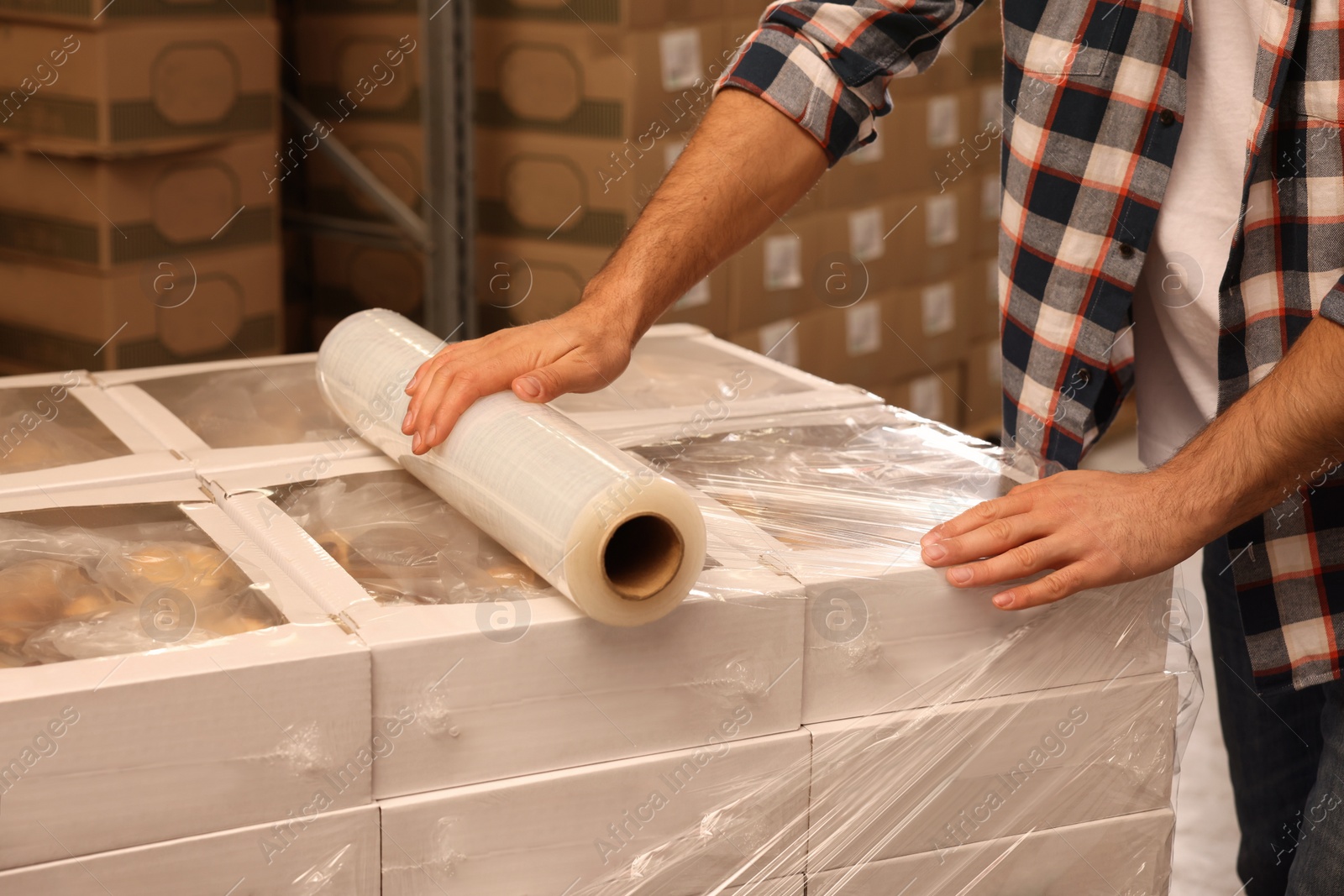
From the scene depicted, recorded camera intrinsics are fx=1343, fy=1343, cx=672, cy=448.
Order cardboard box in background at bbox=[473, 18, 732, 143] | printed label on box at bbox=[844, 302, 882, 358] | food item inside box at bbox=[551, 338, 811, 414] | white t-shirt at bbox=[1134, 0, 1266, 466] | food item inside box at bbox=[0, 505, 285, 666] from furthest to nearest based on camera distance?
printed label on box at bbox=[844, 302, 882, 358]
cardboard box in background at bbox=[473, 18, 732, 143]
food item inside box at bbox=[551, 338, 811, 414]
white t-shirt at bbox=[1134, 0, 1266, 466]
food item inside box at bbox=[0, 505, 285, 666]

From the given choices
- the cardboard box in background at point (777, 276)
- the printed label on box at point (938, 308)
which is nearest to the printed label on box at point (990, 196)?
the printed label on box at point (938, 308)

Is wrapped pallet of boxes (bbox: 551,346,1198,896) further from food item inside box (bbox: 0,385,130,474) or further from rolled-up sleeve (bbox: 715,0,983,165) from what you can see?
food item inside box (bbox: 0,385,130,474)

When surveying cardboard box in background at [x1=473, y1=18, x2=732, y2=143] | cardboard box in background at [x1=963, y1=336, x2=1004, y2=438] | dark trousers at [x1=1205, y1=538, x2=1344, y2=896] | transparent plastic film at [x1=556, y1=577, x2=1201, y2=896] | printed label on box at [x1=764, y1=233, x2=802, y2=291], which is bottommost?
cardboard box in background at [x1=963, y1=336, x2=1004, y2=438]

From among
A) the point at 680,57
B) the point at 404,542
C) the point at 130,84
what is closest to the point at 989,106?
the point at 680,57

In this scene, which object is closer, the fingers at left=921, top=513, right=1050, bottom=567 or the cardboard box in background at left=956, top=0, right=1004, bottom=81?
the fingers at left=921, top=513, right=1050, bottom=567

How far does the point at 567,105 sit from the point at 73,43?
95cm

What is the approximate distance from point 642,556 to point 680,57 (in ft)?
6.00

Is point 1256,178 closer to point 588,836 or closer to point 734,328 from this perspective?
point 588,836

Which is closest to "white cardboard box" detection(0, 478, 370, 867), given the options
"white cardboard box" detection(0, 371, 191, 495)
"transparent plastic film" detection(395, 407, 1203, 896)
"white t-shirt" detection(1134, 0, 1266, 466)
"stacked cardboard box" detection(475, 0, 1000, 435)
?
"transparent plastic film" detection(395, 407, 1203, 896)

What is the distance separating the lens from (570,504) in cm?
105

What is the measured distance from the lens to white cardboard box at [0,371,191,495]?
1298 millimetres

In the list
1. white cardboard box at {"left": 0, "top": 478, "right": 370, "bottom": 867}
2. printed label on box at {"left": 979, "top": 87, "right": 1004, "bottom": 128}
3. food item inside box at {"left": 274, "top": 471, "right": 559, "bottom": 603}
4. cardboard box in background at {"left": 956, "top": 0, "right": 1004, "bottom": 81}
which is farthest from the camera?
printed label on box at {"left": 979, "top": 87, "right": 1004, "bottom": 128}

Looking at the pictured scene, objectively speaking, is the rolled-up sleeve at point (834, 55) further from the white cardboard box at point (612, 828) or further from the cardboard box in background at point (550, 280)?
the cardboard box in background at point (550, 280)

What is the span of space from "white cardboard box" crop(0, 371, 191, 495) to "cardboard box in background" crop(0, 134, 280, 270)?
1.14 m
